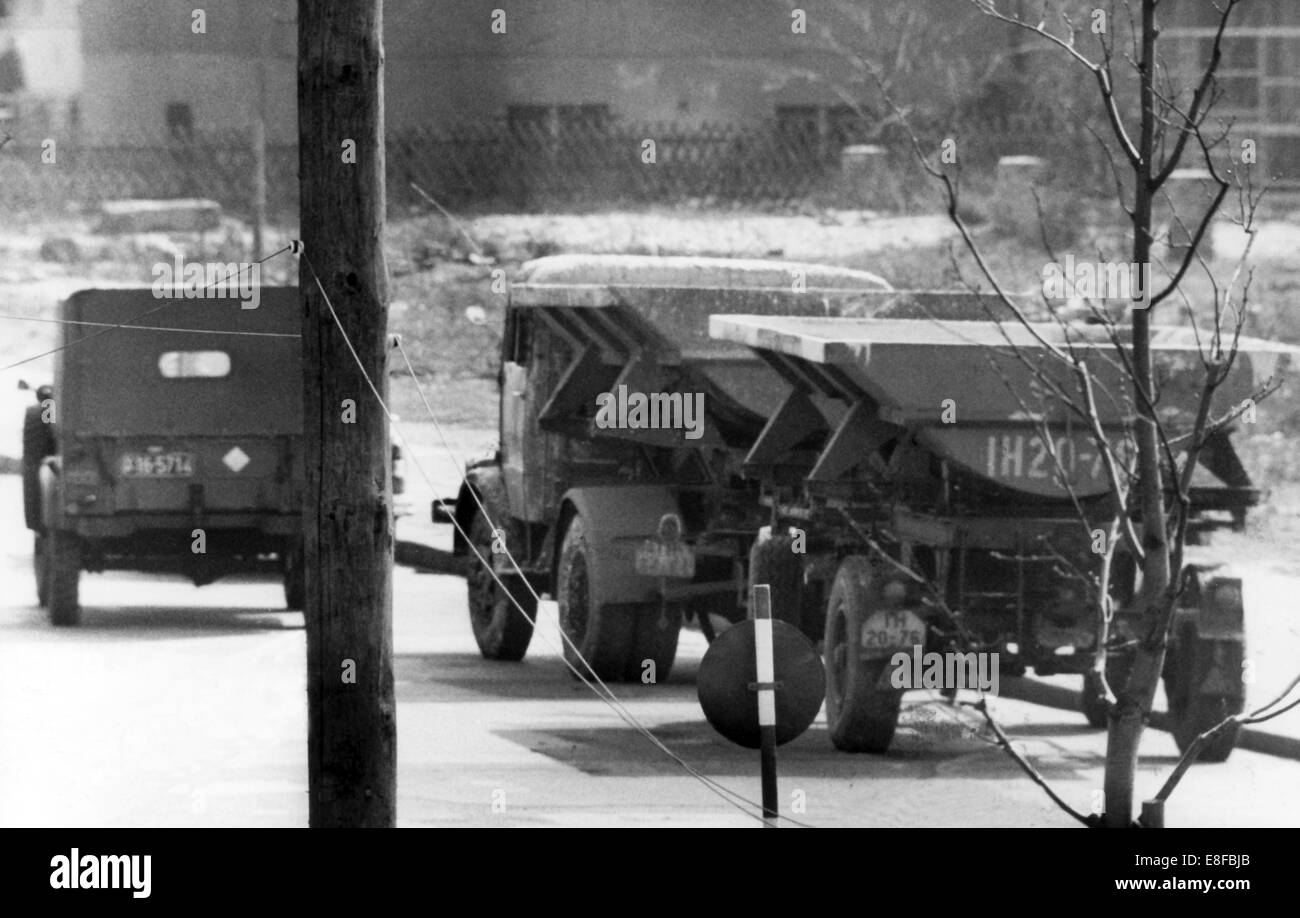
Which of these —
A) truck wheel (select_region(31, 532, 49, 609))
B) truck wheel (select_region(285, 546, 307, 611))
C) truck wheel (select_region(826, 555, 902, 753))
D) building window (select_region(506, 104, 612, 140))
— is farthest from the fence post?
truck wheel (select_region(826, 555, 902, 753))

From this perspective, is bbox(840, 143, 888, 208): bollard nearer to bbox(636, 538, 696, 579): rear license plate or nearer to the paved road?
the paved road

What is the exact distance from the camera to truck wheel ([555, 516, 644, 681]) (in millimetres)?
14531

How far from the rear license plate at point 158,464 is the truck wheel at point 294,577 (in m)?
0.97

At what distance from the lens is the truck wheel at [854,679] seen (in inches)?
478

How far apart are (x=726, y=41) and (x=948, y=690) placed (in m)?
25.2

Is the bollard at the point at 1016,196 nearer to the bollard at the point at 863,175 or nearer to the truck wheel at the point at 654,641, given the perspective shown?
the bollard at the point at 863,175

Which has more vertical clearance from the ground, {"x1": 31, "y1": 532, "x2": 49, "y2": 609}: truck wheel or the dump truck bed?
the dump truck bed

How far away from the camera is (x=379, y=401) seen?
29.5ft

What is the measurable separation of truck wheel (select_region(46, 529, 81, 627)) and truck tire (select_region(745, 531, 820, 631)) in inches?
262

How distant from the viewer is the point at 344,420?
8.99 meters

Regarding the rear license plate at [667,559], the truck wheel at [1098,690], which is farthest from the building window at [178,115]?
the truck wheel at [1098,690]

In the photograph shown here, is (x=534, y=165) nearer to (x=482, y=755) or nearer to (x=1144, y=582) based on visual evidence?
(x=482, y=755)

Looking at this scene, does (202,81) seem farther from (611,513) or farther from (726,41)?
(611,513)
